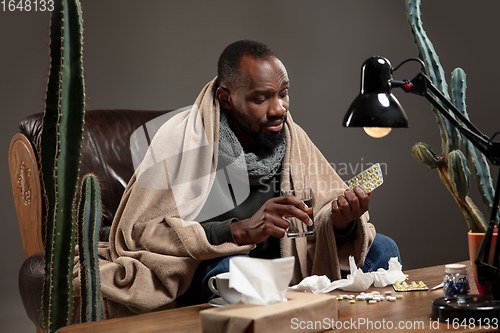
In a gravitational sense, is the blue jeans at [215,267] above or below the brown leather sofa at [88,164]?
below

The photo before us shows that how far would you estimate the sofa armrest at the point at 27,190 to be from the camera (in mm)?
1774

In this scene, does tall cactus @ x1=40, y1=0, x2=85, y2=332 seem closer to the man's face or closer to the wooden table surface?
the wooden table surface

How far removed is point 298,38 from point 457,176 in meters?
2.65

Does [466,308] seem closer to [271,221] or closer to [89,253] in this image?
[271,221]

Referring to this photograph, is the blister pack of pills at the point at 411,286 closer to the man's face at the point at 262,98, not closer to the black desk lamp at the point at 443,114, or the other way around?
the black desk lamp at the point at 443,114

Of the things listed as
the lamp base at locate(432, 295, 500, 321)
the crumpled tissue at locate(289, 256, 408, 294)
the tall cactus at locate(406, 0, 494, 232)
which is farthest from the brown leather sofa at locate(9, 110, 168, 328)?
the lamp base at locate(432, 295, 500, 321)

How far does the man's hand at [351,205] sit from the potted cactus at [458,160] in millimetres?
210

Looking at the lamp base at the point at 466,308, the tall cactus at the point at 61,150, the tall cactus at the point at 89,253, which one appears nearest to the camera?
the lamp base at the point at 466,308

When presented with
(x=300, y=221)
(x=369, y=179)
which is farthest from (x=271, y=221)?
(x=369, y=179)

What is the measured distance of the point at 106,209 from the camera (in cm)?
189

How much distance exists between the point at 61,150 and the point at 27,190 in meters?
0.93

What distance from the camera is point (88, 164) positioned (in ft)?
6.22

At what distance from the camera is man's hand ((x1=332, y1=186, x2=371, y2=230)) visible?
1.45m

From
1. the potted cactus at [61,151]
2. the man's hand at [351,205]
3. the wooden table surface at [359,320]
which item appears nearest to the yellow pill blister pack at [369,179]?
the man's hand at [351,205]
